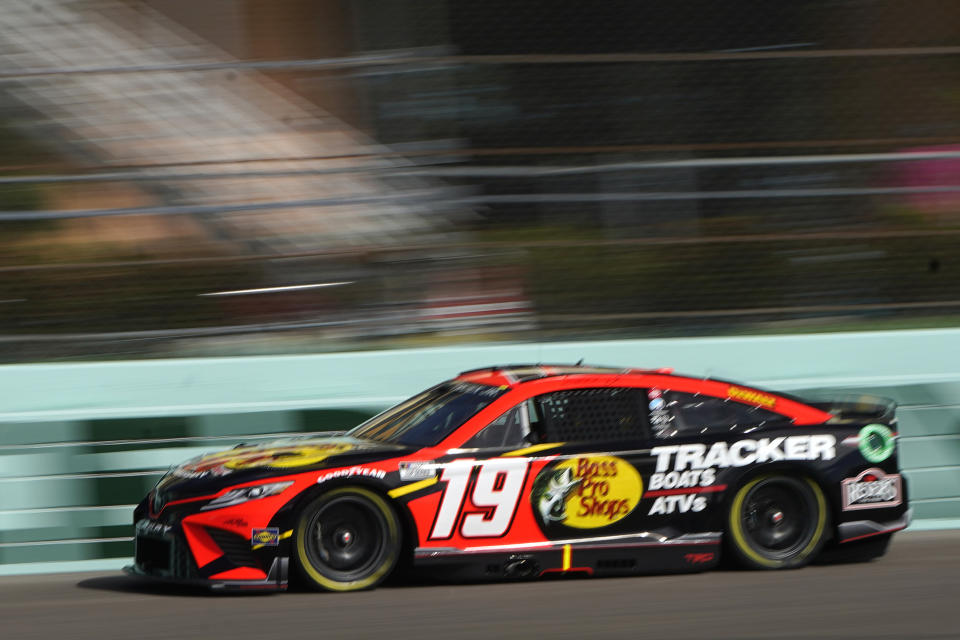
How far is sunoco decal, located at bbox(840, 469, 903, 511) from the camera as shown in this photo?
7.53 m

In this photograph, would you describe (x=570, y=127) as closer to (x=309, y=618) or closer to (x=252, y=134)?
(x=252, y=134)

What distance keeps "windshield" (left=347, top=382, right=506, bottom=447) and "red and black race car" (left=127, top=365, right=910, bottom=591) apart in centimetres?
1

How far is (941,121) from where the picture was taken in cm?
1076

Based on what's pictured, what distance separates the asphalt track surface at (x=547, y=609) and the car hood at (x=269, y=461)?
57 cm

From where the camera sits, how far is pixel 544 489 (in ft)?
23.4

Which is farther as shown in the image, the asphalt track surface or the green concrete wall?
the green concrete wall

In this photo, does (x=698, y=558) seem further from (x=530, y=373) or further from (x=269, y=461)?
(x=269, y=461)

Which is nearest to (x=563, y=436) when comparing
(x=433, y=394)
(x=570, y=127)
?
(x=433, y=394)

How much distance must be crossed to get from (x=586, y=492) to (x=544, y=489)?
225 mm

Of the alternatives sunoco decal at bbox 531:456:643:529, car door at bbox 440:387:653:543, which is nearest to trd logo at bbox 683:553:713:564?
car door at bbox 440:387:653:543

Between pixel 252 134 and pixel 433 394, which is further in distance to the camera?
pixel 252 134

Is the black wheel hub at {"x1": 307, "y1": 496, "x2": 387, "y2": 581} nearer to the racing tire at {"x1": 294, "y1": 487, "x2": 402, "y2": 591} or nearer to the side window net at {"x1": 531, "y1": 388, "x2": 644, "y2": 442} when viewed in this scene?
the racing tire at {"x1": 294, "y1": 487, "x2": 402, "y2": 591}

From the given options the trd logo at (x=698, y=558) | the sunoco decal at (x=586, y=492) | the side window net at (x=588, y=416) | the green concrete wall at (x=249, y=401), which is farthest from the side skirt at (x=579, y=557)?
the green concrete wall at (x=249, y=401)

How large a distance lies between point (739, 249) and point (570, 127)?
1549 millimetres
